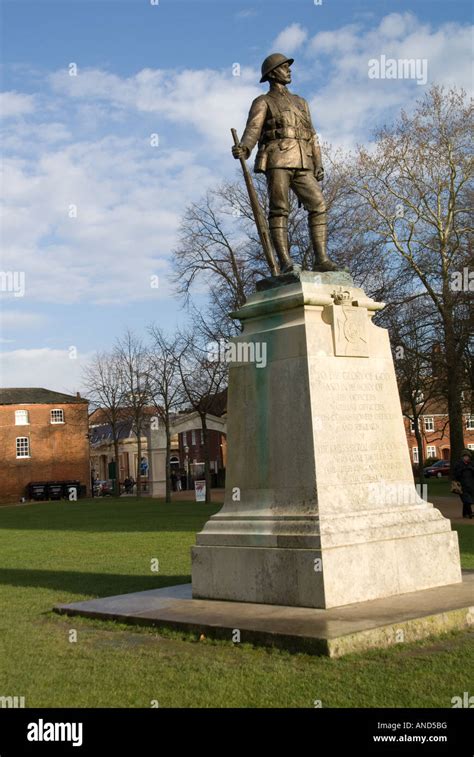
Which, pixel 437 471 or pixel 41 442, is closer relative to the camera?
pixel 437 471

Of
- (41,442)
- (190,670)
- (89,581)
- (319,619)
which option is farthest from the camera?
(41,442)

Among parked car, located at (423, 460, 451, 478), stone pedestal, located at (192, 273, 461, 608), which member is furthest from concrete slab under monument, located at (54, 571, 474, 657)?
parked car, located at (423, 460, 451, 478)

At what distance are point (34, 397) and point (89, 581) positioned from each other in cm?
6501

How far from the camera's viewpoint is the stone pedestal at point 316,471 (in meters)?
8.18

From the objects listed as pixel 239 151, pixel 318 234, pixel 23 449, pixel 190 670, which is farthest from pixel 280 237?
pixel 23 449

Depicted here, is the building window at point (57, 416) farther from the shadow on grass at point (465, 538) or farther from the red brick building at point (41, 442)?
the shadow on grass at point (465, 538)

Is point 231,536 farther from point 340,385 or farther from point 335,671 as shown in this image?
point 335,671

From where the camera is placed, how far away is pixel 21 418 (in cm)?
7419

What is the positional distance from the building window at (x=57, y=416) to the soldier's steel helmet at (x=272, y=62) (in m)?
67.0

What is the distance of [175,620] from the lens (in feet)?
26.2

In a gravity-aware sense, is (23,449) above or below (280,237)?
above

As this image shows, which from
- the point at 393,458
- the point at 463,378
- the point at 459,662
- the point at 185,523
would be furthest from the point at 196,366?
the point at 459,662

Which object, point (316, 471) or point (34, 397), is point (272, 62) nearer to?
point (316, 471)

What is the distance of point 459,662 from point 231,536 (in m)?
3.09
